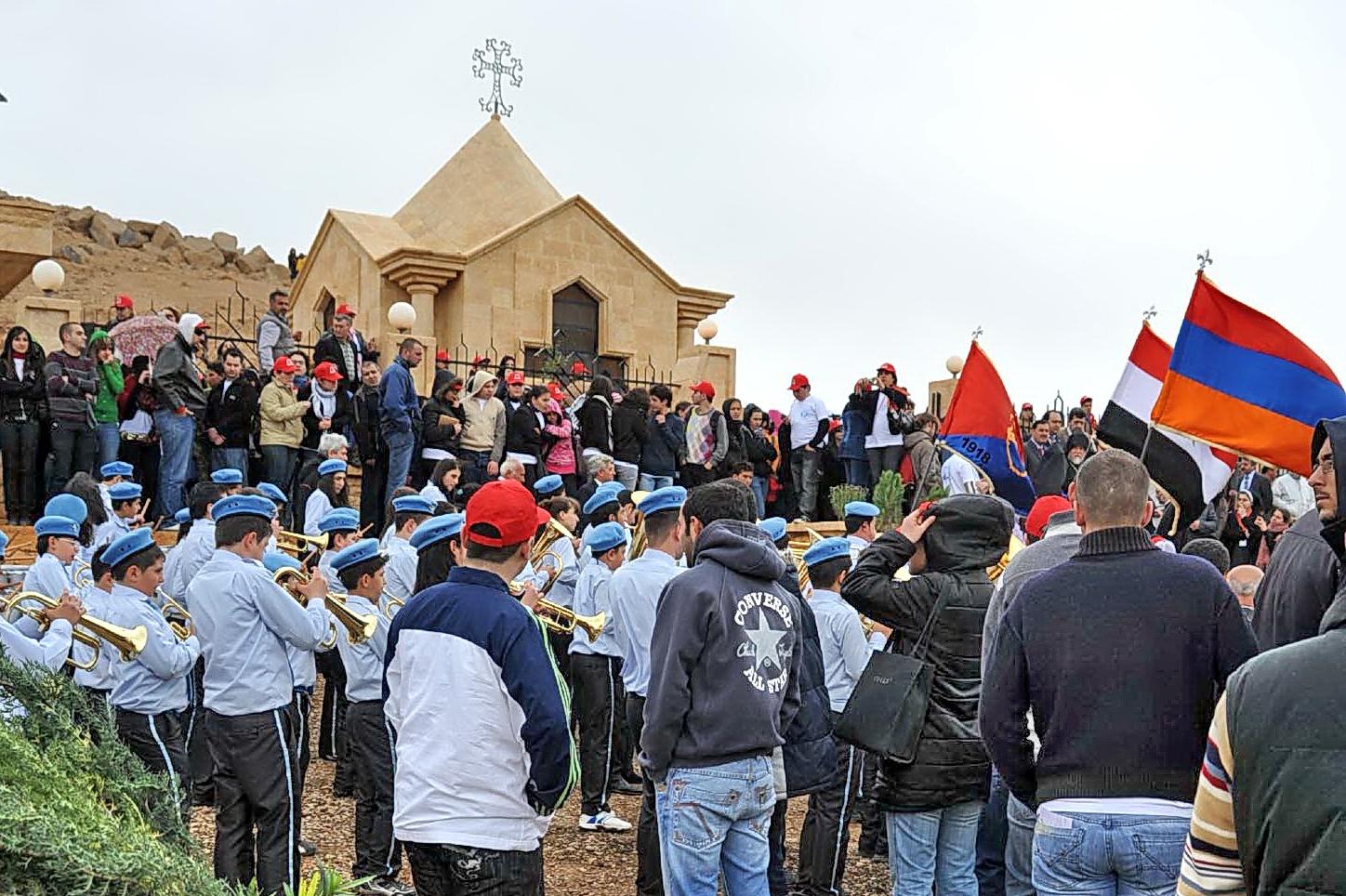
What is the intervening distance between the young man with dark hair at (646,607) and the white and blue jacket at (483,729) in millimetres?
1862

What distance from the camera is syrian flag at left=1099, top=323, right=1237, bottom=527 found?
689cm

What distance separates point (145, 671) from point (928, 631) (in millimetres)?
3956

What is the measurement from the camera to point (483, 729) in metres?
4.37

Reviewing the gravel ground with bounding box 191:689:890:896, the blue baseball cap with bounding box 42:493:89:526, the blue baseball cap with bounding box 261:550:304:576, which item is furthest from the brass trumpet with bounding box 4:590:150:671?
the blue baseball cap with bounding box 42:493:89:526

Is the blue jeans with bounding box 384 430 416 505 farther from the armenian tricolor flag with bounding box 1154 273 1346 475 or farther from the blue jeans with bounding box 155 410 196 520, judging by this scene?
the armenian tricolor flag with bounding box 1154 273 1346 475

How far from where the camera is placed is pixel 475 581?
4.48 metres

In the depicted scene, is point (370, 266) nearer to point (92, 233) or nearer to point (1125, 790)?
point (1125, 790)

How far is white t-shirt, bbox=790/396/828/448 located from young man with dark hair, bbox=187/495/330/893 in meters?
12.8

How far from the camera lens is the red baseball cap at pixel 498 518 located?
4.52 meters

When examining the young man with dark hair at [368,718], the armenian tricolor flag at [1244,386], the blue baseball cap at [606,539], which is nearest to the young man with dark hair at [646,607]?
the blue baseball cap at [606,539]

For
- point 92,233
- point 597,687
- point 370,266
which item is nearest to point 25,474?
point 597,687

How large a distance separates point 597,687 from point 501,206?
22.9m

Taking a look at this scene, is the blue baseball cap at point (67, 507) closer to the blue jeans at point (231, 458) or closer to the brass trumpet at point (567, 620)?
the brass trumpet at point (567, 620)

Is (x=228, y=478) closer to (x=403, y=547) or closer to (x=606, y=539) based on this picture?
(x=403, y=547)
